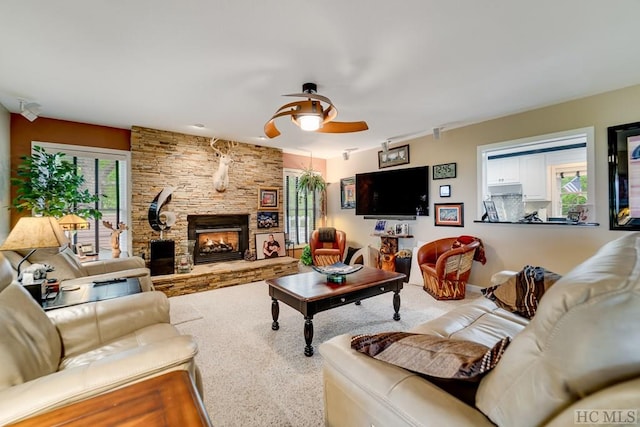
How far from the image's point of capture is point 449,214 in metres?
4.41

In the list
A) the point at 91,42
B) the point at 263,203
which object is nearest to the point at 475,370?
the point at 91,42

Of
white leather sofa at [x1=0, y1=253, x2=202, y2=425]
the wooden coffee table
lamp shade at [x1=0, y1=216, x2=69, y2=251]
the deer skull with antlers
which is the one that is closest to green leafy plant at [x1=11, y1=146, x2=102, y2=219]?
the deer skull with antlers

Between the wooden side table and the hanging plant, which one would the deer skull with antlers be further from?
the wooden side table

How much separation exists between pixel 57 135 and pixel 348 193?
16.4ft

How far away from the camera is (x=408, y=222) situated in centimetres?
503

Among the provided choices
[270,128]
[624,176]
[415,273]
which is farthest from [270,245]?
[624,176]

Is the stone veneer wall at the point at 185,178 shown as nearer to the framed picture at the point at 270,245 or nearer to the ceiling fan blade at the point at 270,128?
the framed picture at the point at 270,245

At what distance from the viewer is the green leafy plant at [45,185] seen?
132 inches

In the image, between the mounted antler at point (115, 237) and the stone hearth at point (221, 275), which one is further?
the stone hearth at point (221, 275)

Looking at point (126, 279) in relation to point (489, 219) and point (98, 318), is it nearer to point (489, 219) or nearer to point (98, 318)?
point (98, 318)

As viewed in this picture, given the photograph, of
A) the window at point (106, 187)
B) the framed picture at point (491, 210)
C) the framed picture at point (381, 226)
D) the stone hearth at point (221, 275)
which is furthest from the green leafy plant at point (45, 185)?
the framed picture at point (491, 210)

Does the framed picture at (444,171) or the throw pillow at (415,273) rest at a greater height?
the framed picture at (444,171)

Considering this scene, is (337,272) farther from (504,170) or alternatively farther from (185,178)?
(504,170)

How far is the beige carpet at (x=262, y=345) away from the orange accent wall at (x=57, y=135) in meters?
2.59
